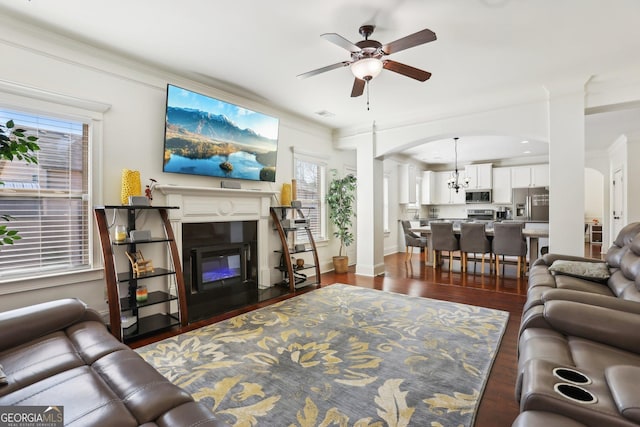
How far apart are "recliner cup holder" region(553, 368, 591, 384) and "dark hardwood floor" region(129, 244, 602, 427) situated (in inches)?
29.7

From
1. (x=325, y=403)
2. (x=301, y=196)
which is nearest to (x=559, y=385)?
(x=325, y=403)

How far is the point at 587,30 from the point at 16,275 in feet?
17.6

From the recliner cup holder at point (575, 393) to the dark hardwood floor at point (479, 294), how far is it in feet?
2.79

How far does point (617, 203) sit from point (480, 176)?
309cm

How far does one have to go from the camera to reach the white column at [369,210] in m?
5.61

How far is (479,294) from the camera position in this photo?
14.6 feet

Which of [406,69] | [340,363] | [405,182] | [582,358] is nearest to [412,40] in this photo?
[406,69]

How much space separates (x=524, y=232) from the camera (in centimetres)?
532

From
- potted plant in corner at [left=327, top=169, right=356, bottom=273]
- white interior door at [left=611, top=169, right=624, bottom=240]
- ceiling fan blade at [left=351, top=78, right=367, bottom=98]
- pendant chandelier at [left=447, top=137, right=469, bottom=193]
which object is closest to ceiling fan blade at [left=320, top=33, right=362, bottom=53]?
ceiling fan blade at [left=351, top=78, right=367, bottom=98]

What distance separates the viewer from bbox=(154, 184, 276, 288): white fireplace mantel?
3.63 m

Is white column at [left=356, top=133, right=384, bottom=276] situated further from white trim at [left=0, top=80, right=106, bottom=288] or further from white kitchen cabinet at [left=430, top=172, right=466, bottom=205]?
white kitchen cabinet at [left=430, top=172, right=466, bottom=205]

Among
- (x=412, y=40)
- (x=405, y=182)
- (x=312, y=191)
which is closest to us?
(x=412, y=40)

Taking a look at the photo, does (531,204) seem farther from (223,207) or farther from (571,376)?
(571,376)

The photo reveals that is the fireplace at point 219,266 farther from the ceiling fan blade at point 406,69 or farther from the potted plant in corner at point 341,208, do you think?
the ceiling fan blade at point 406,69
